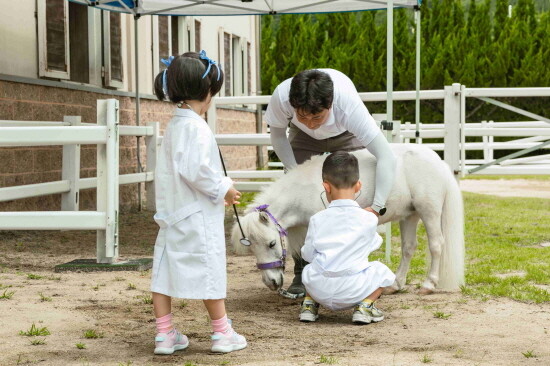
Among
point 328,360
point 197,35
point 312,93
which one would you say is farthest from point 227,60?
point 328,360

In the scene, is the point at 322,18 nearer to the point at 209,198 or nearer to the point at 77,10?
the point at 77,10

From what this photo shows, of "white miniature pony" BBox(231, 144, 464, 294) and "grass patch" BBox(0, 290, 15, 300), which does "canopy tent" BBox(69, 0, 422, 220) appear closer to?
"white miniature pony" BBox(231, 144, 464, 294)

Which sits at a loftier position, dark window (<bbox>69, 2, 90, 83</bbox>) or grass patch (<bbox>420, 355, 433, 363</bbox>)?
dark window (<bbox>69, 2, 90, 83</bbox>)

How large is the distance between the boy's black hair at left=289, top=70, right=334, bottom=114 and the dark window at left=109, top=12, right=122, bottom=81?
6.81 metres

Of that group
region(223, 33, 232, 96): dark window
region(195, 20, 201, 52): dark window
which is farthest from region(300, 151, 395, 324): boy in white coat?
region(223, 33, 232, 96): dark window

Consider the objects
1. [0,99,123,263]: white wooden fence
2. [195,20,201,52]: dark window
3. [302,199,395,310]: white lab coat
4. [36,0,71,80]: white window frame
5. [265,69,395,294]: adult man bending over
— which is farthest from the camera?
[195,20,201,52]: dark window

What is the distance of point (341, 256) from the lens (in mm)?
4559

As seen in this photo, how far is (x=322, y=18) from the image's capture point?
868 inches

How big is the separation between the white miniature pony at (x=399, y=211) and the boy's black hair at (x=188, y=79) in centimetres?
109

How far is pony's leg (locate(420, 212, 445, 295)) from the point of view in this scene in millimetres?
5562

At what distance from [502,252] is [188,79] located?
4362 millimetres

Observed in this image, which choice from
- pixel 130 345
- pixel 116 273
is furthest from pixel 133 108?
pixel 130 345

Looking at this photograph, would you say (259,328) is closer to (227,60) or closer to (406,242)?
(406,242)

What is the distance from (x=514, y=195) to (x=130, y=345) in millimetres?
11012
